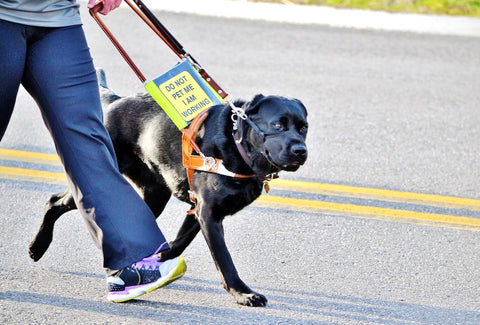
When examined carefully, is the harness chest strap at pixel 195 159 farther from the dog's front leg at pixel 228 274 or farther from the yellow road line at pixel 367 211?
the yellow road line at pixel 367 211

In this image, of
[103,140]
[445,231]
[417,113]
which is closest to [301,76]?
[417,113]

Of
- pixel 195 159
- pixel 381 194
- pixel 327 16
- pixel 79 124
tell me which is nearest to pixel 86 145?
pixel 79 124

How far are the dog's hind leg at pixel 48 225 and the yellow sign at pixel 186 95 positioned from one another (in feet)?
2.17

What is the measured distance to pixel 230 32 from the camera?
888cm

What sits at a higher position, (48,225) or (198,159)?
(198,159)

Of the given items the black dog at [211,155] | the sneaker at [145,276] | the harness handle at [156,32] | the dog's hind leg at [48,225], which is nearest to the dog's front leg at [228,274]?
the black dog at [211,155]

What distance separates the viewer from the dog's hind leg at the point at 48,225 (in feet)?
13.1

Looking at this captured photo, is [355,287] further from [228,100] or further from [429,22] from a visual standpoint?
[429,22]

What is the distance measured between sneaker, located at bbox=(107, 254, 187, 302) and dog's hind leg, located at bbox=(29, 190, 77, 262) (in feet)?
1.97

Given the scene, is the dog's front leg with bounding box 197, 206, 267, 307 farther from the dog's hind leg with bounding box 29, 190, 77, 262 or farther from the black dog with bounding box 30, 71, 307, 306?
the dog's hind leg with bounding box 29, 190, 77, 262

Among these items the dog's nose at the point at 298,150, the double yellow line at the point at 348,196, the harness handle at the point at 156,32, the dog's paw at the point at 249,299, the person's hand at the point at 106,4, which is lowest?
the double yellow line at the point at 348,196

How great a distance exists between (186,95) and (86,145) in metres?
0.68

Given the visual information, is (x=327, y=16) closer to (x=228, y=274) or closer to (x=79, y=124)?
(x=228, y=274)

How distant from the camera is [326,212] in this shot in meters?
4.93
